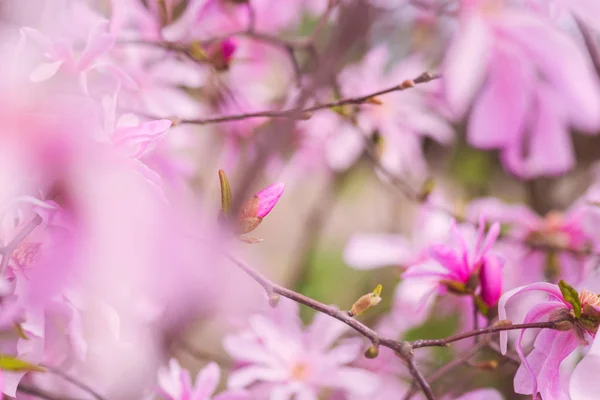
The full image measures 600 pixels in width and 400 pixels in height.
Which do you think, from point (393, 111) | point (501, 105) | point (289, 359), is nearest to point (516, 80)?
point (501, 105)

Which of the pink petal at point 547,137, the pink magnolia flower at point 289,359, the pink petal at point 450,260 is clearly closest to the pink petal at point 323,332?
the pink magnolia flower at point 289,359

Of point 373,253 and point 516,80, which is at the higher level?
point 516,80

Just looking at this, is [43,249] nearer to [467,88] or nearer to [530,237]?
[467,88]

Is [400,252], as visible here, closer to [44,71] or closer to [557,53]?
[557,53]

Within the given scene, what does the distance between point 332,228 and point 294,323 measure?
0.86 m

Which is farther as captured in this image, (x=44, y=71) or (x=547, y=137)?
(x=547, y=137)

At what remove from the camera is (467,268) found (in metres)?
0.33

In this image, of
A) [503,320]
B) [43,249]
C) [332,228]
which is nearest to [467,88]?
[503,320]

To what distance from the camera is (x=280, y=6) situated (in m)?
0.55

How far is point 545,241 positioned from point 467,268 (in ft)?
0.69

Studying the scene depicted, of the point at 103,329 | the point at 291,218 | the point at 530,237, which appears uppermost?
the point at 103,329

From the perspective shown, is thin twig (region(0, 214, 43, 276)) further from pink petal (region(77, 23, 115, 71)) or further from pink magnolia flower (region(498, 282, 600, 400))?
pink magnolia flower (region(498, 282, 600, 400))

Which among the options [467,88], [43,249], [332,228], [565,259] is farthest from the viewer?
[332,228]

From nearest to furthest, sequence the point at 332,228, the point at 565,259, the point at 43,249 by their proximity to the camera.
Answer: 1. the point at 43,249
2. the point at 565,259
3. the point at 332,228
